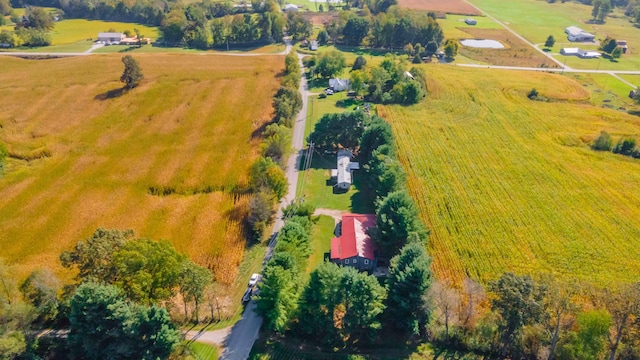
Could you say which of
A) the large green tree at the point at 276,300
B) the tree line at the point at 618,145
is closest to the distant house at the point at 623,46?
the tree line at the point at 618,145

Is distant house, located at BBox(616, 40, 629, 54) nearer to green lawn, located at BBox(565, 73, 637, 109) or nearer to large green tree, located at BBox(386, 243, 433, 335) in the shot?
green lawn, located at BBox(565, 73, 637, 109)

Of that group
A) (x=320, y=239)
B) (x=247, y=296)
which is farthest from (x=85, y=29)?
(x=247, y=296)

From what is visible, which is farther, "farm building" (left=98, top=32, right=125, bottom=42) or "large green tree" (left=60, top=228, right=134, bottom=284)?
"farm building" (left=98, top=32, right=125, bottom=42)

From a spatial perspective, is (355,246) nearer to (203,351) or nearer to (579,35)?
(203,351)

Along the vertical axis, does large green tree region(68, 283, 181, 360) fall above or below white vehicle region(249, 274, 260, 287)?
above

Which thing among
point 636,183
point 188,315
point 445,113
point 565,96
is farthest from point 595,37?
point 188,315

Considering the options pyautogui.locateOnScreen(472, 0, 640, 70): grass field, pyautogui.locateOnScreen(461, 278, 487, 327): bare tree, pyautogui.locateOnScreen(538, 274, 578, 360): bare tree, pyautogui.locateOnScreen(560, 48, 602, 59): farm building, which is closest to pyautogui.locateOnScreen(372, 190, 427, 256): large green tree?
pyautogui.locateOnScreen(461, 278, 487, 327): bare tree
